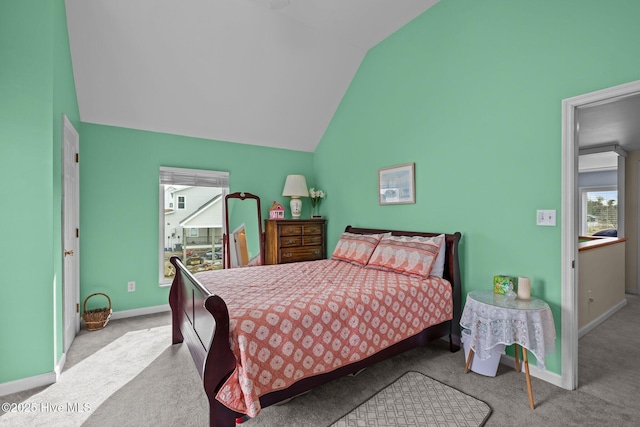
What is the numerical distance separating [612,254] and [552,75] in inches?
108

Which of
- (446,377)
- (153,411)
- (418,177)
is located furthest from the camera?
(418,177)

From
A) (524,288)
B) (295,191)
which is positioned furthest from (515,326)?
(295,191)

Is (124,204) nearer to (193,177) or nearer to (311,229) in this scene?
(193,177)

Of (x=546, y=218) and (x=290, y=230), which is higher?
(x=546, y=218)

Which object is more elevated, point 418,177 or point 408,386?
point 418,177

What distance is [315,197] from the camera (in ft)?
15.6

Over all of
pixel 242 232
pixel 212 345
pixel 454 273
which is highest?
pixel 242 232

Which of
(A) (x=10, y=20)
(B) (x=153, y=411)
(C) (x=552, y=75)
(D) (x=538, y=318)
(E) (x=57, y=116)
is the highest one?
(A) (x=10, y=20)

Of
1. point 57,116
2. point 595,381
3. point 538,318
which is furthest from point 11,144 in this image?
point 595,381

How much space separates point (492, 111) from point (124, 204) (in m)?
4.02

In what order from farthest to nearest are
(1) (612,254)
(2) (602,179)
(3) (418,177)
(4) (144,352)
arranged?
(2) (602,179), (1) (612,254), (3) (418,177), (4) (144,352)

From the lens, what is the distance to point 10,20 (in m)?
2.11

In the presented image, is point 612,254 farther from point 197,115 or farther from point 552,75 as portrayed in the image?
point 197,115

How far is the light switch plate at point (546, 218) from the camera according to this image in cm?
223
